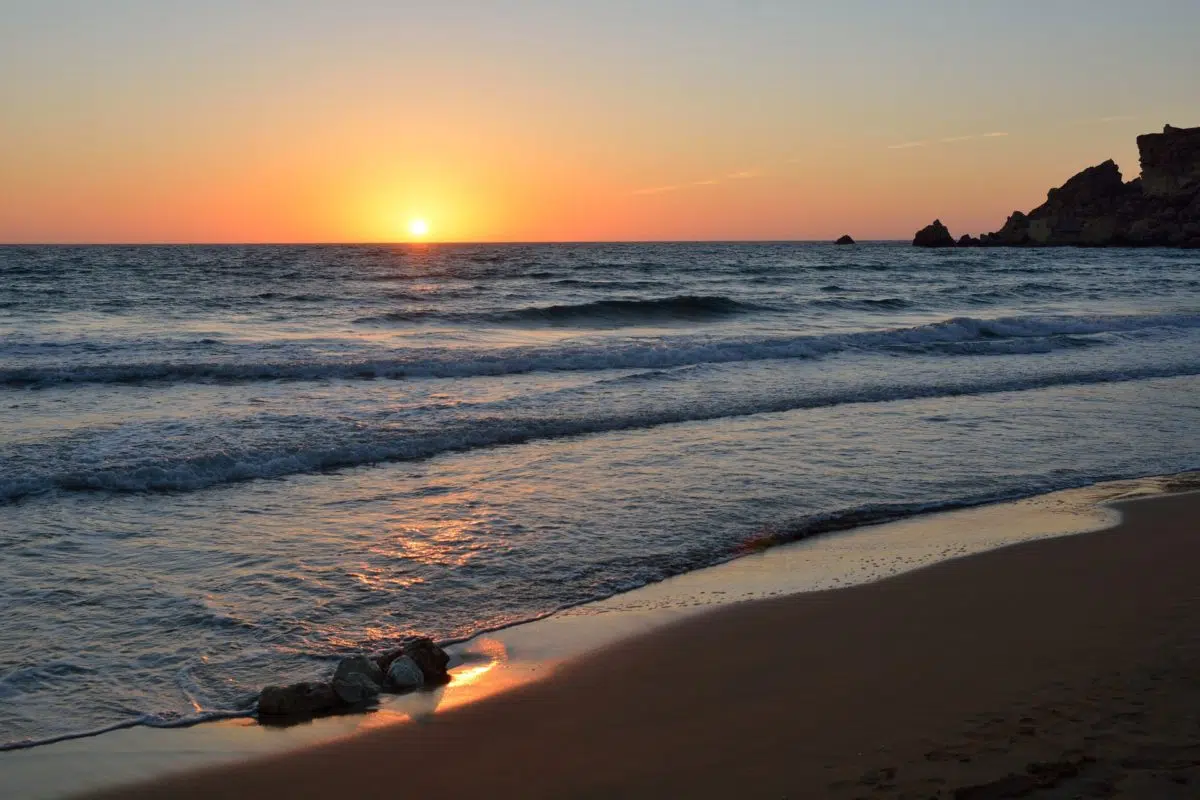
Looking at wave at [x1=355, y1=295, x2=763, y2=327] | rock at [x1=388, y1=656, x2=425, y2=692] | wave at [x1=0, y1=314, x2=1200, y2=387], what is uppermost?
wave at [x1=355, y1=295, x2=763, y2=327]

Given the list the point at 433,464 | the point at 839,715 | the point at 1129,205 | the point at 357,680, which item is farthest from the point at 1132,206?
the point at 357,680

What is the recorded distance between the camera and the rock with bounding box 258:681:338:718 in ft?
14.6

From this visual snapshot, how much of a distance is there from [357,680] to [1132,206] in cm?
11382

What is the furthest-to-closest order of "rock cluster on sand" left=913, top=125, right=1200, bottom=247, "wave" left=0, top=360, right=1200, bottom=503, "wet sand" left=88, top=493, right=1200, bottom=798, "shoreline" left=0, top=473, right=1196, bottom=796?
"rock cluster on sand" left=913, top=125, right=1200, bottom=247 < "wave" left=0, top=360, right=1200, bottom=503 < "shoreline" left=0, top=473, right=1196, bottom=796 < "wet sand" left=88, top=493, right=1200, bottom=798

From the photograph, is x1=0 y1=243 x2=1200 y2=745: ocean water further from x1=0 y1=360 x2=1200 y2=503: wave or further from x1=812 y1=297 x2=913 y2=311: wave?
x1=812 y1=297 x2=913 y2=311: wave

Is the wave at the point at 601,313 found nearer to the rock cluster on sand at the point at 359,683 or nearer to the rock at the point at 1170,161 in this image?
the rock cluster on sand at the point at 359,683

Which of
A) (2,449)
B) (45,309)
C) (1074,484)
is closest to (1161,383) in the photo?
(1074,484)

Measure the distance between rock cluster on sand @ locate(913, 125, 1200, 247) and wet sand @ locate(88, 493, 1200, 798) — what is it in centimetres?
9995

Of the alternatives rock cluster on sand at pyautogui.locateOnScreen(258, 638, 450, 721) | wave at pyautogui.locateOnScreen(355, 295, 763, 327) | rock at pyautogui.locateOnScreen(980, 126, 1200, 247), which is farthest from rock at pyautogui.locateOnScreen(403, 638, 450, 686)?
rock at pyautogui.locateOnScreen(980, 126, 1200, 247)

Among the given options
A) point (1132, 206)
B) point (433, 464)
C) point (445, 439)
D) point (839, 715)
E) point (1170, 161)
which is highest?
point (1170, 161)

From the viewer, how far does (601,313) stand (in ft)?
108

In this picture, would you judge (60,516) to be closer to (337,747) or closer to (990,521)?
(337,747)

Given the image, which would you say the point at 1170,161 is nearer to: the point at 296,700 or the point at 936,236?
the point at 936,236

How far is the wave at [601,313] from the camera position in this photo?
1161 inches
